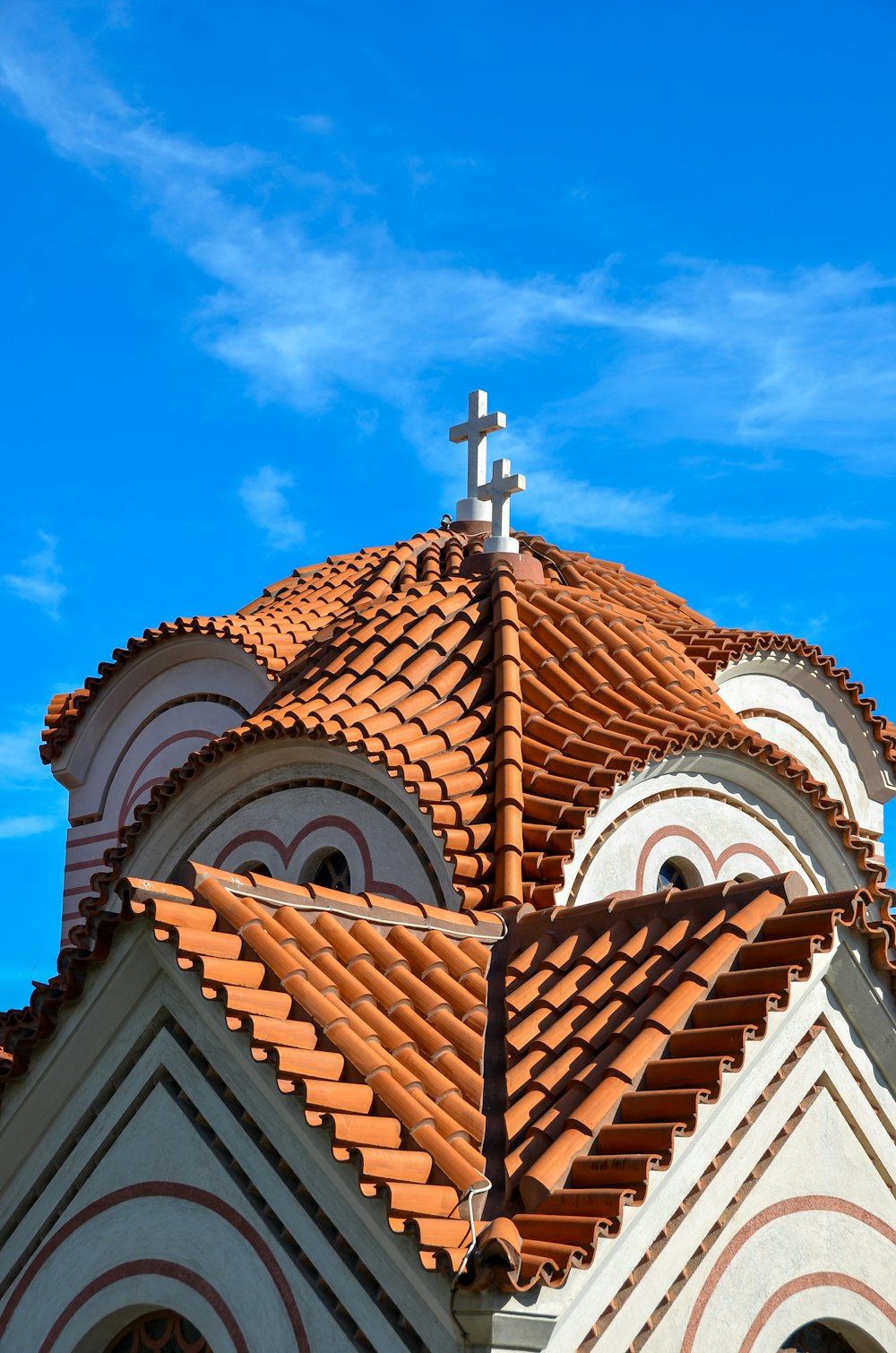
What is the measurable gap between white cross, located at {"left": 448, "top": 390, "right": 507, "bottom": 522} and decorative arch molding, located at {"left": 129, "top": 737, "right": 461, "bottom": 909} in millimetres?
3421

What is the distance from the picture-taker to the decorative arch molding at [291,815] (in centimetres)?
1002

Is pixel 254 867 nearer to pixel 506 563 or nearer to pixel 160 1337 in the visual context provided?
pixel 506 563

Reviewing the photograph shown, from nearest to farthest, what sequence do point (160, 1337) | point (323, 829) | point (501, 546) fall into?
point (160, 1337)
point (323, 829)
point (501, 546)

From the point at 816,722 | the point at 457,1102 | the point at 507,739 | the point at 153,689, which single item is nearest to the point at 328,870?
the point at 507,739

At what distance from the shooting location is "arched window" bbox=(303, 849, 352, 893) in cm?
1045

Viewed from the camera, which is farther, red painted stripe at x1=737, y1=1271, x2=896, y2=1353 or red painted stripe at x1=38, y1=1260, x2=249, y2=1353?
red painted stripe at x1=737, y1=1271, x2=896, y2=1353

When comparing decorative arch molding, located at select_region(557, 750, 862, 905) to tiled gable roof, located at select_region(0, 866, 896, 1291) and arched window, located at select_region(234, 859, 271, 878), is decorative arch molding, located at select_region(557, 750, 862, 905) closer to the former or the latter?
tiled gable roof, located at select_region(0, 866, 896, 1291)

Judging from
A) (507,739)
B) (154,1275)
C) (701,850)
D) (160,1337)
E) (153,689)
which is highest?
(153,689)

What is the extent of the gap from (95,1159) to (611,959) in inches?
98.5

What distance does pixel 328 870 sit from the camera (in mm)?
10547

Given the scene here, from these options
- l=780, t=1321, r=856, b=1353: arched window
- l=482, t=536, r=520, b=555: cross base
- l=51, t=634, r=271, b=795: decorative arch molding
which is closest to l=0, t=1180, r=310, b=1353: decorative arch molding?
l=780, t=1321, r=856, b=1353: arched window

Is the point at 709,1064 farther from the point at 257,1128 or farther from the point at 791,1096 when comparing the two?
the point at 257,1128

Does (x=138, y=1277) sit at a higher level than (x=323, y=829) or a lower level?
lower

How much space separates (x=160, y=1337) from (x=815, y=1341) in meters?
2.74
